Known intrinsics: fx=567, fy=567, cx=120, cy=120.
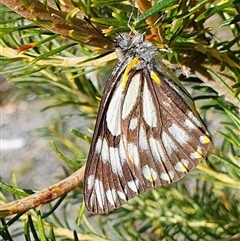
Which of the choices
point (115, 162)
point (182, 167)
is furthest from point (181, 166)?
point (115, 162)

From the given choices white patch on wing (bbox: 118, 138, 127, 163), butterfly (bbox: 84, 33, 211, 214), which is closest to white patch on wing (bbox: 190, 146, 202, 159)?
butterfly (bbox: 84, 33, 211, 214)

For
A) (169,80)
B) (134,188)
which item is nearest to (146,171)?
(134,188)

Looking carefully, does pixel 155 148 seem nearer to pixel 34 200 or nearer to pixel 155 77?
pixel 155 77

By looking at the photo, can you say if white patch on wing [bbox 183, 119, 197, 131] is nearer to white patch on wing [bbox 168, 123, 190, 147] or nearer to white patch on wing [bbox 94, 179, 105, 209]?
white patch on wing [bbox 168, 123, 190, 147]

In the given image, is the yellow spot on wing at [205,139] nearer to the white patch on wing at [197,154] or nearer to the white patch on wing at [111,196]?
the white patch on wing at [197,154]

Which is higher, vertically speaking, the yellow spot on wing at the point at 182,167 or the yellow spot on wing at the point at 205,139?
the yellow spot on wing at the point at 205,139

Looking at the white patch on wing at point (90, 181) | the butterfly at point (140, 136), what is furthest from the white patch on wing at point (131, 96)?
the white patch on wing at point (90, 181)
